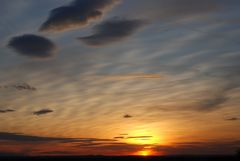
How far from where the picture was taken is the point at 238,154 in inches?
6614
